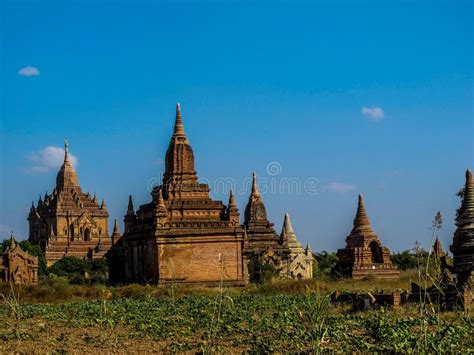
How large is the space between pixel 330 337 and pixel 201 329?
3092 millimetres

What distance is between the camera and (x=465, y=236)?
21922 mm

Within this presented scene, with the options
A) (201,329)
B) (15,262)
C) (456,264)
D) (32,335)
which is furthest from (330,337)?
(15,262)

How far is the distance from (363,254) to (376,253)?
1346 mm

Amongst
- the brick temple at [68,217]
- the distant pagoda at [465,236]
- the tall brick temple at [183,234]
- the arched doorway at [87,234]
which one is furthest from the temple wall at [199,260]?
the arched doorway at [87,234]

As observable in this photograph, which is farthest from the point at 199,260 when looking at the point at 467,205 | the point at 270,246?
the point at 467,205

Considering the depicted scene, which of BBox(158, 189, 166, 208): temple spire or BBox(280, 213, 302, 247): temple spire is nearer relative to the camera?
BBox(158, 189, 166, 208): temple spire

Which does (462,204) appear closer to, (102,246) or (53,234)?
(102,246)

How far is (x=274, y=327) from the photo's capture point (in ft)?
46.1

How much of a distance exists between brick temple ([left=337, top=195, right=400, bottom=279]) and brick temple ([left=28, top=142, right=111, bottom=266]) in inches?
803

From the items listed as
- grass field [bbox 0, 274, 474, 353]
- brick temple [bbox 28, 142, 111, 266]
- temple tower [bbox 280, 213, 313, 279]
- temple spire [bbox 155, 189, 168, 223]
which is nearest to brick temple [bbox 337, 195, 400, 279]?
temple tower [bbox 280, 213, 313, 279]

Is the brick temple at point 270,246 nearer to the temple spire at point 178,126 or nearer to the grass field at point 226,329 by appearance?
the temple spire at point 178,126

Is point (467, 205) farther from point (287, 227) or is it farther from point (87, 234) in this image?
point (87, 234)

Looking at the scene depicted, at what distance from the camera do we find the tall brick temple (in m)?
32.5

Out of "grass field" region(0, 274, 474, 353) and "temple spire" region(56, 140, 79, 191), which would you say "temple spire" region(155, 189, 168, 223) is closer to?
"grass field" region(0, 274, 474, 353)
